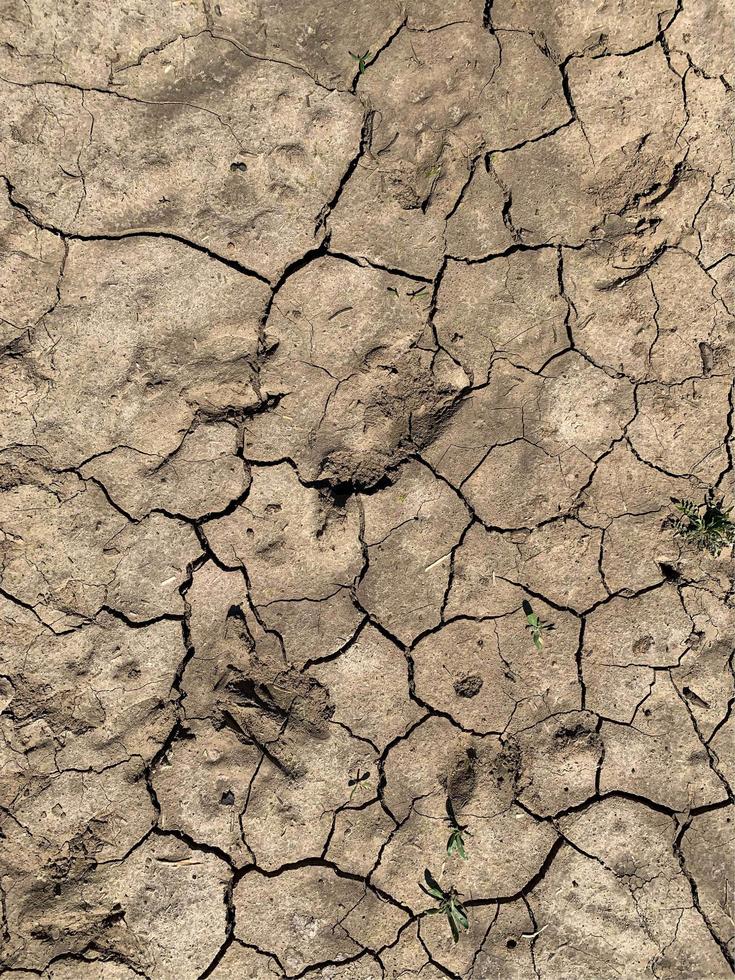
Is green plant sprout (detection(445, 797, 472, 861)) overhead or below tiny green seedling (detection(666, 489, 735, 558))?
below

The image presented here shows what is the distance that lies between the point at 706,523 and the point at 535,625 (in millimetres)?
873

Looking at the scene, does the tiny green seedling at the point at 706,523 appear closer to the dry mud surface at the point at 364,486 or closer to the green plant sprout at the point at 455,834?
the dry mud surface at the point at 364,486

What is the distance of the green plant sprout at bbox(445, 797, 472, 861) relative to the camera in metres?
3.05

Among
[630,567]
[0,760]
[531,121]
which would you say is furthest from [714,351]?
[0,760]

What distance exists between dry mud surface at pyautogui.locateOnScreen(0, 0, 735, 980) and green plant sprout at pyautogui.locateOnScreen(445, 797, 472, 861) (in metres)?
0.03

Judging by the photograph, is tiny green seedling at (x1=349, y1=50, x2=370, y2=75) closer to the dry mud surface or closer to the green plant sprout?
the dry mud surface

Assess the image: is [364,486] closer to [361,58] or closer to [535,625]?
[535,625]

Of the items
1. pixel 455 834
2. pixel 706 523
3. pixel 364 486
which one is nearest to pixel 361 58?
pixel 364 486

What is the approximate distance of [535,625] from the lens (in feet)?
10.2

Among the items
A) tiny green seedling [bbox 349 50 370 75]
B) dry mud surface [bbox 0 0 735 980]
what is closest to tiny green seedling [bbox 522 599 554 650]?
dry mud surface [bbox 0 0 735 980]

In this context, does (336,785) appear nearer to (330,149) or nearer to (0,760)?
(0,760)

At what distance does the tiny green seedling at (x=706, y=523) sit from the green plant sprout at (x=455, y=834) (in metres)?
1.55

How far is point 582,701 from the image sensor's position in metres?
3.12

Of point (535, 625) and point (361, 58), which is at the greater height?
point (361, 58)
